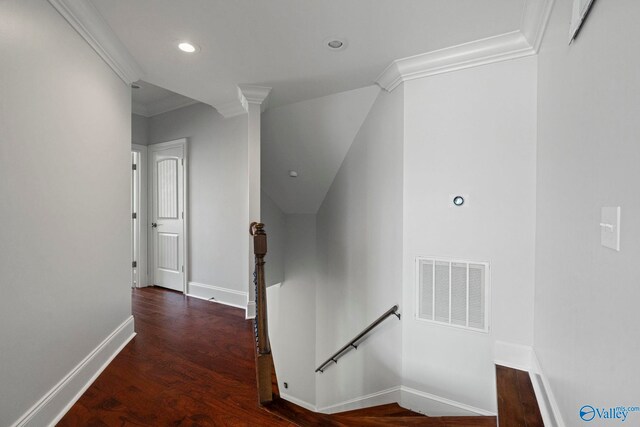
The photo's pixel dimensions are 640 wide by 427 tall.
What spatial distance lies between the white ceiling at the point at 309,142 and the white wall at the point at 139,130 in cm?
176

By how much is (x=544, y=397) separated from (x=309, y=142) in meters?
3.20

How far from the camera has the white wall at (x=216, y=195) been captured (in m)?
3.52

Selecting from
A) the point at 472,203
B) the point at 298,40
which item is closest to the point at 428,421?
the point at 472,203

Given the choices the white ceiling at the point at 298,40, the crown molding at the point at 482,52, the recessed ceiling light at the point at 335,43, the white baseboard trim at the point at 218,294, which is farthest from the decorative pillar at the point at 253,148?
the crown molding at the point at 482,52

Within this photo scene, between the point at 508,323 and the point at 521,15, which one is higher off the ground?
the point at 521,15

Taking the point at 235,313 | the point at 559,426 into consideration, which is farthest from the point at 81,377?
the point at 559,426

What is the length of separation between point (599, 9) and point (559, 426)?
5.72 feet

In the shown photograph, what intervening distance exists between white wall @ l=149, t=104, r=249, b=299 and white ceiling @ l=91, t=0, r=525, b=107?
3.12 ft

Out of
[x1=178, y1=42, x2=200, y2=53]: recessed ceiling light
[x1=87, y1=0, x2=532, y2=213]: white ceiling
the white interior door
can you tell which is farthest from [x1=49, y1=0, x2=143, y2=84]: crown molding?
the white interior door

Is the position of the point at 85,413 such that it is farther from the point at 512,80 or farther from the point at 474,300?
the point at 512,80

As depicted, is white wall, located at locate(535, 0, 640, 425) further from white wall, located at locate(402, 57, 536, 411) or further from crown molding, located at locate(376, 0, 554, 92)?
white wall, located at locate(402, 57, 536, 411)

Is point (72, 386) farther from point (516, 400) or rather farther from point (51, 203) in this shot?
point (516, 400)

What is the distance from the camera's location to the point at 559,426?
4.66 ft

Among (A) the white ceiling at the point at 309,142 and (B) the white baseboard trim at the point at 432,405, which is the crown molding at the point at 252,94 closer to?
(A) the white ceiling at the point at 309,142
